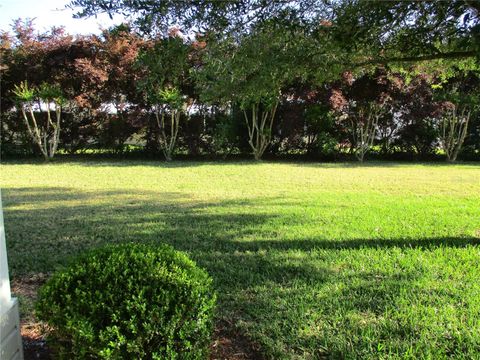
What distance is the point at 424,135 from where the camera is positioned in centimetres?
1505

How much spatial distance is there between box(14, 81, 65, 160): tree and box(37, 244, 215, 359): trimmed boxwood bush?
12185 millimetres

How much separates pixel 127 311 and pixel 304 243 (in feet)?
10.2

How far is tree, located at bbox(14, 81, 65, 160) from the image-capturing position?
43.4 ft

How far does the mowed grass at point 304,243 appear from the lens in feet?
9.96

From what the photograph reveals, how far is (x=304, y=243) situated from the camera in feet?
16.5

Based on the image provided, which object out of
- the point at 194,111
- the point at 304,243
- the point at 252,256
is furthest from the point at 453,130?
the point at 252,256

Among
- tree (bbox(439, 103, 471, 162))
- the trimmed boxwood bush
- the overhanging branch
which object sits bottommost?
the trimmed boxwood bush

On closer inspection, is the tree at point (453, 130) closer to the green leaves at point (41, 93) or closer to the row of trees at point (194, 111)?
the row of trees at point (194, 111)

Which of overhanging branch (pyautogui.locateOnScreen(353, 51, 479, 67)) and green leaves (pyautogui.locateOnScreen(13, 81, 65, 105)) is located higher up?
green leaves (pyautogui.locateOnScreen(13, 81, 65, 105))

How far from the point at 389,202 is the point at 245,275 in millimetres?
4244

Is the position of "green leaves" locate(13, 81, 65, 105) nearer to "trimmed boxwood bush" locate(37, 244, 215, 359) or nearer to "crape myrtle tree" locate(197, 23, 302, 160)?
"crape myrtle tree" locate(197, 23, 302, 160)

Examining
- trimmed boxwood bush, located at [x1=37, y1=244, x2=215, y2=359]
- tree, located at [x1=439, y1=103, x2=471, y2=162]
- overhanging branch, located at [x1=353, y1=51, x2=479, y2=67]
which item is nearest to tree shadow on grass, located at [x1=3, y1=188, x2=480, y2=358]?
trimmed boxwood bush, located at [x1=37, y1=244, x2=215, y2=359]

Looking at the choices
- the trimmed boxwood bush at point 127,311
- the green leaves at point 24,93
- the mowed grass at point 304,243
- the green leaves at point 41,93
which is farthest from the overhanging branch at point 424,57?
the green leaves at point 24,93

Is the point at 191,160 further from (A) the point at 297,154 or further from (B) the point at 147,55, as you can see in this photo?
(B) the point at 147,55
